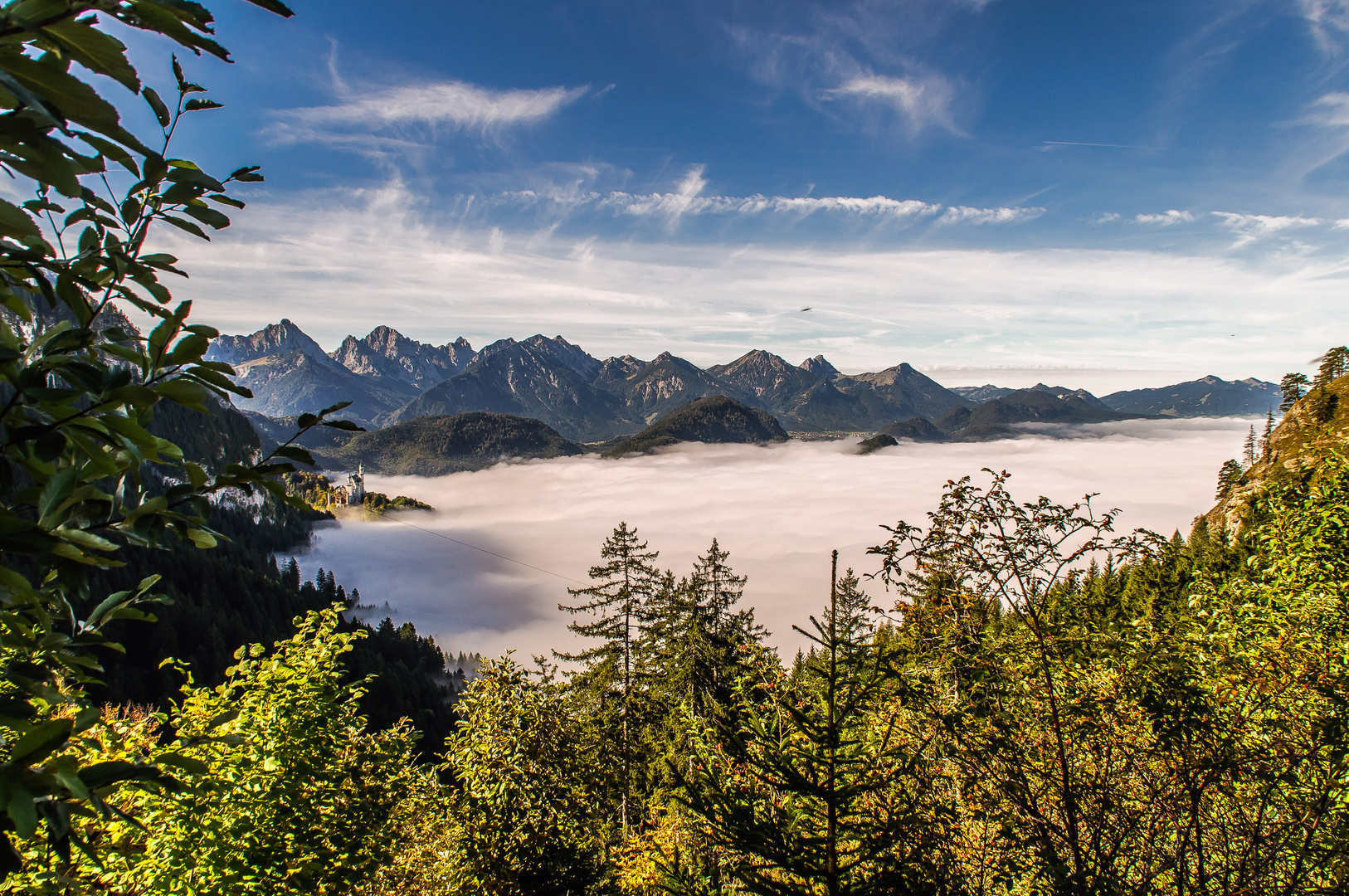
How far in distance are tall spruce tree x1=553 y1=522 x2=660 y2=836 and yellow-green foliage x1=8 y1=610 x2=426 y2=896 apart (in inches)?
613

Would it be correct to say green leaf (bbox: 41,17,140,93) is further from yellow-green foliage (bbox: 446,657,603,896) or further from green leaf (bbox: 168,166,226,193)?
yellow-green foliage (bbox: 446,657,603,896)

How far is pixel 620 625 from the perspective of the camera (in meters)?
28.6

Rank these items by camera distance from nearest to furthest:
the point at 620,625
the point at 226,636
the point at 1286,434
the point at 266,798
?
the point at 266,798, the point at 620,625, the point at 1286,434, the point at 226,636

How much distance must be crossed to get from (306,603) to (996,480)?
11599 centimetres

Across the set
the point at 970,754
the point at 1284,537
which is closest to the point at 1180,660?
the point at 970,754

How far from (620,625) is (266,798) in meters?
20.2

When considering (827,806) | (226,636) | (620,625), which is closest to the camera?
(827,806)

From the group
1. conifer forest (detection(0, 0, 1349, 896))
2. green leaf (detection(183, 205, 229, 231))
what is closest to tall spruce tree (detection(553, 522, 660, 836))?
conifer forest (detection(0, 0, 1349, 896))

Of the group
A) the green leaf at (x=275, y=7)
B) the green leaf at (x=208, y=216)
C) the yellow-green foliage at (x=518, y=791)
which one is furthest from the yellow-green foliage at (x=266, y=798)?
the green leaf at (x=275, y=7)

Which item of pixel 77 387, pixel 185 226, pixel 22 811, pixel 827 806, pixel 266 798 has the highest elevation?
pixel 185 226

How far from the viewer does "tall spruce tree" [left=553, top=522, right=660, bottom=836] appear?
90.9 ft

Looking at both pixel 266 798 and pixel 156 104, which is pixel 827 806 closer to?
pixel 156 104

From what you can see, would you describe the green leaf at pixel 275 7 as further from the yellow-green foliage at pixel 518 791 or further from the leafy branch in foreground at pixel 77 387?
the yellow-green foliage at pixel 518 791

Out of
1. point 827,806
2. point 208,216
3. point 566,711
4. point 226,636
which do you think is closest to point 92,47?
point 208,216
